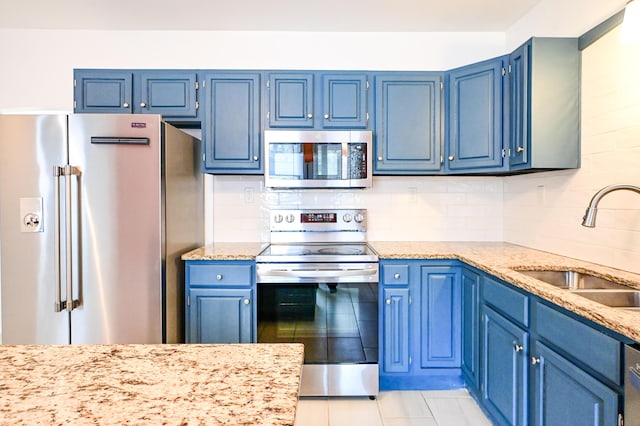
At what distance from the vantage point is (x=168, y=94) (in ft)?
8.36

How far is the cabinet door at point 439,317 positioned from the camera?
2324mm

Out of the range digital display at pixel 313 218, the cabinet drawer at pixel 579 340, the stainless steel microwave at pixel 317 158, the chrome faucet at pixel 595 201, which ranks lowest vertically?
the cabinet drawer at pixel 579 340

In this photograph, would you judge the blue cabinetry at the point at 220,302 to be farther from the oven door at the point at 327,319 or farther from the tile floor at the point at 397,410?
the tile floor at the point at 397,410

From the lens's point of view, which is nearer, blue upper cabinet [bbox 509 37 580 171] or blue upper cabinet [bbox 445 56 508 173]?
blue upper cabinet [bbox 509 37 580 171]

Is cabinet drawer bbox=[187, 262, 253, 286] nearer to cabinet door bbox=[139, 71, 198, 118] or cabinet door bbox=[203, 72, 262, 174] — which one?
cabinet door bbox=[203, 72, 262, 174]

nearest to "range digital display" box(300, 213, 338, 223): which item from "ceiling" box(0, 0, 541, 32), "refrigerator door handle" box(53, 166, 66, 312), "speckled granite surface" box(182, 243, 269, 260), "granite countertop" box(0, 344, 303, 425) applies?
"speckled granite surface" box(182, 243, 269, 260)

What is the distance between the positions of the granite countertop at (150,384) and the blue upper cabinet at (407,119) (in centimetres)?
191

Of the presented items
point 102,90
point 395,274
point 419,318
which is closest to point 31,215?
point 102,90

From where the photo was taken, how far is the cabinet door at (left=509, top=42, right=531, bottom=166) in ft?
6.92

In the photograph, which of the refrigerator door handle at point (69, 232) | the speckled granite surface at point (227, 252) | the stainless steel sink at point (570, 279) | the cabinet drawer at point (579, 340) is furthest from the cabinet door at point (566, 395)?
the refrigerator door handle at point (69, 232)

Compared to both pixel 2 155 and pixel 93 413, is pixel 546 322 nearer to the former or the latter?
pixel 93 413

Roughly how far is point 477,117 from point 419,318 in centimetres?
134

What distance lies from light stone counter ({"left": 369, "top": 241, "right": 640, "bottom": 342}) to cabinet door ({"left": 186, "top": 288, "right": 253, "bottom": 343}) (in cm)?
90

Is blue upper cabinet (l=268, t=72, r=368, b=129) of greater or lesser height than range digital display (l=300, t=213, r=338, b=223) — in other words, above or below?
above
